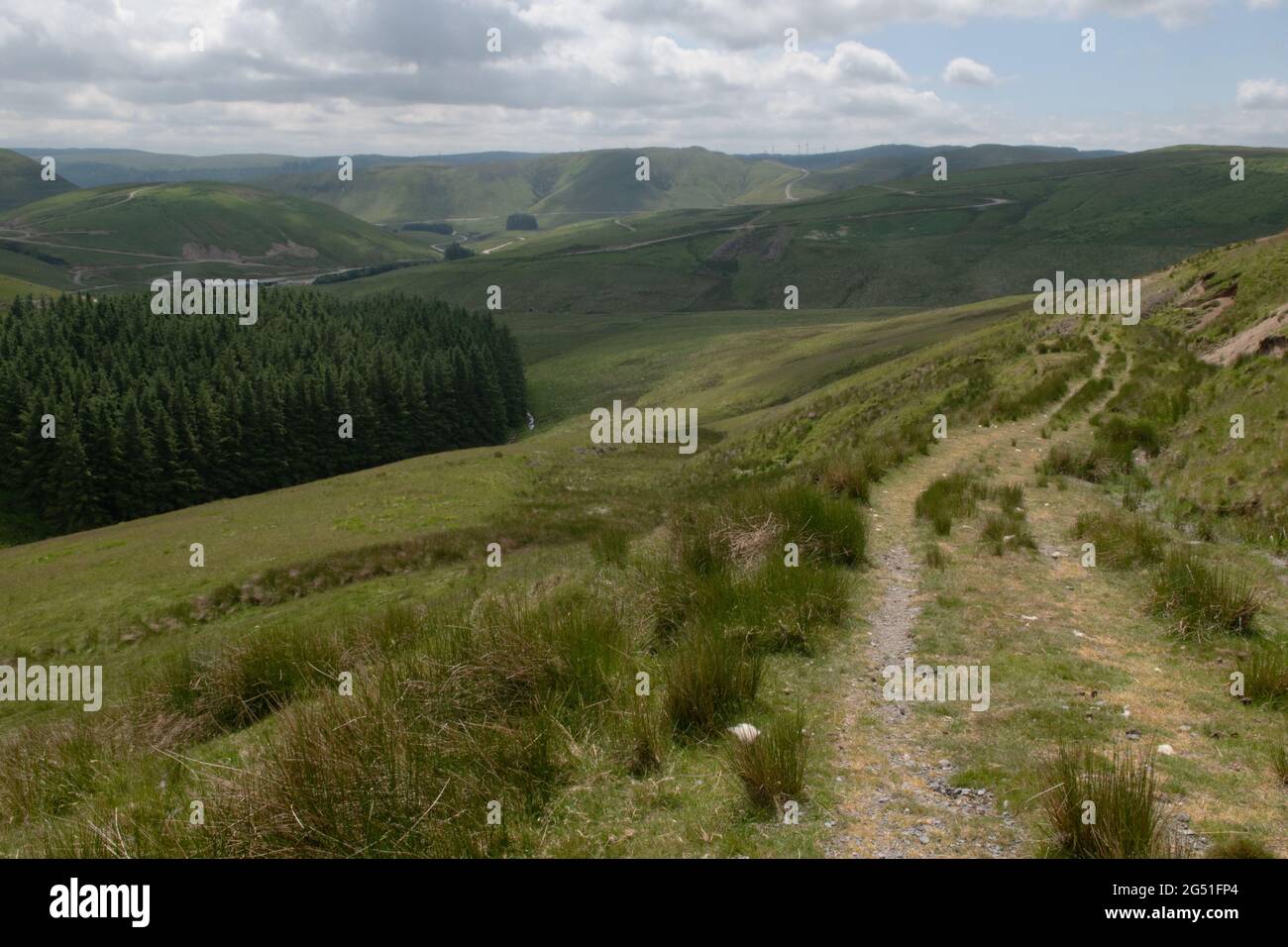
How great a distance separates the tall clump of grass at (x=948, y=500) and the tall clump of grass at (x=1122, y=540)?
6.42 ft

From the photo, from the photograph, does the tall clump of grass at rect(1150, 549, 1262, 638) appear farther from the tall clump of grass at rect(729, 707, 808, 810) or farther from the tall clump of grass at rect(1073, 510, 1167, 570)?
the tall clump of grass at rect(729, 707, 808, 810)

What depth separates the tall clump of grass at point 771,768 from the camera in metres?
5.77

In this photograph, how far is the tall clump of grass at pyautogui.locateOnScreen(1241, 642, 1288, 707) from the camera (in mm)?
7109

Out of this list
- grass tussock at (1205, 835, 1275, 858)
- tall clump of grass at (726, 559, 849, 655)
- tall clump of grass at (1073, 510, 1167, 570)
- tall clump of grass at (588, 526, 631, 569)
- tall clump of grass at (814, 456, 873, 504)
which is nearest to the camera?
grass tussock at (1205, 835, 1275, 858)

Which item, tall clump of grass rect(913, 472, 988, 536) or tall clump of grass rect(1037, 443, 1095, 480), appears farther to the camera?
tall clump of grass rect(1037, 443, 1095, 480)

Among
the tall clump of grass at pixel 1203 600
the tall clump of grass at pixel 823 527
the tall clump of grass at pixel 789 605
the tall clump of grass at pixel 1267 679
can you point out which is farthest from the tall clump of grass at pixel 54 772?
the tall clump of grass at pixel 1203 600

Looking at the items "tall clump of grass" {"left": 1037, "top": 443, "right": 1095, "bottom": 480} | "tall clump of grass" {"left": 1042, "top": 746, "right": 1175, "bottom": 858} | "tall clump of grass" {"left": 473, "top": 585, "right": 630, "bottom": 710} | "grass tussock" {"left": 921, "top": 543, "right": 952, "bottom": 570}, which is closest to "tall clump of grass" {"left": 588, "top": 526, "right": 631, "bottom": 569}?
"grass tussock" {"left": 921, "top": 543, "right": 952, "bottom": 570}

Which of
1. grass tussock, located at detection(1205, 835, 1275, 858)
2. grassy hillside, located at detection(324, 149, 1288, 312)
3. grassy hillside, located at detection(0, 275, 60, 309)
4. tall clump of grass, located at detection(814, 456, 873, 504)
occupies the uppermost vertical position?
grassy hillside, located at detection(324, 149, 1288, 312)

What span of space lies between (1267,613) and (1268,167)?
245634mm

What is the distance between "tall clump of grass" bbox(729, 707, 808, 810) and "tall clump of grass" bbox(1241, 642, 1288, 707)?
4572 millimetres

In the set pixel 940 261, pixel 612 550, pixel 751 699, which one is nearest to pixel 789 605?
pixel 751 699

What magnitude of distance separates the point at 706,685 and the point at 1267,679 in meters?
5.26

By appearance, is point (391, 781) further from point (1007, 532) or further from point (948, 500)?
point (948, 500)

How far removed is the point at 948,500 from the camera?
14.8 metres
